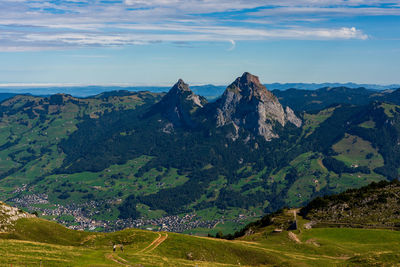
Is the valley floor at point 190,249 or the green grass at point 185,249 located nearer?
the valley floor at point 190,249

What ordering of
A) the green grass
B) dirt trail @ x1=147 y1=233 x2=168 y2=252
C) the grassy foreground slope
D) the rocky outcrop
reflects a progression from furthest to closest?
1. the rocky outcrop
2. dirt trail @ x1=147 y1=233 x2=168 y2=252
3. the green grass
4. the grassy foreground slope

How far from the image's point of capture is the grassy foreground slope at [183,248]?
228 feet

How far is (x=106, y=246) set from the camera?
91062 mm

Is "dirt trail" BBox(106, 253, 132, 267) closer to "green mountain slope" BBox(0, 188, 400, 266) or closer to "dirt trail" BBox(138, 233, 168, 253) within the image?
"green mountain slope" BBox(0, 188, 400, 266)

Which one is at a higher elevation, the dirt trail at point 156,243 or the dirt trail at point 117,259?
the dirt trail at point 117,259

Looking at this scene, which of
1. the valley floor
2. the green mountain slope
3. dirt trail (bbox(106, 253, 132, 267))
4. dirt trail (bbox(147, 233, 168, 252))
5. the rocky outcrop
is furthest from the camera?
the rocky outcrop

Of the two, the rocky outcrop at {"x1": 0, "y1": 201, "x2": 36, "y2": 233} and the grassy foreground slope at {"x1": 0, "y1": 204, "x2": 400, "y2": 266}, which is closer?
the grassy foreground slope at {"x1": 0, "y1": 204, "x2": 400, "y2": 266}

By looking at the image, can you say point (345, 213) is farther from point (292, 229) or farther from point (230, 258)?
point (230, 258)

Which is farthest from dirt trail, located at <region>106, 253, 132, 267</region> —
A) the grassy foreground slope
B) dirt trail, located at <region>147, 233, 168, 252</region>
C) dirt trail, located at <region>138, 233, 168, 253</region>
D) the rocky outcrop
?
the rocky outcrop

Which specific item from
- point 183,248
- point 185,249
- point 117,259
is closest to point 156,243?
point 183,248

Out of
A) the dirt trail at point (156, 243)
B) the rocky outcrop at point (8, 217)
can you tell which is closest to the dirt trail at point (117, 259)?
the dirt trail at point (156, 243)

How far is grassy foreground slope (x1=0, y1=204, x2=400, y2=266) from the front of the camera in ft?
228

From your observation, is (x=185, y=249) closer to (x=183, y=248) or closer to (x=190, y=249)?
(x=183, y=248)

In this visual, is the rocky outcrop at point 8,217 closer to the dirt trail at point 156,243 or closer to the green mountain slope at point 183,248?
the green mountain slope at point 183,248
